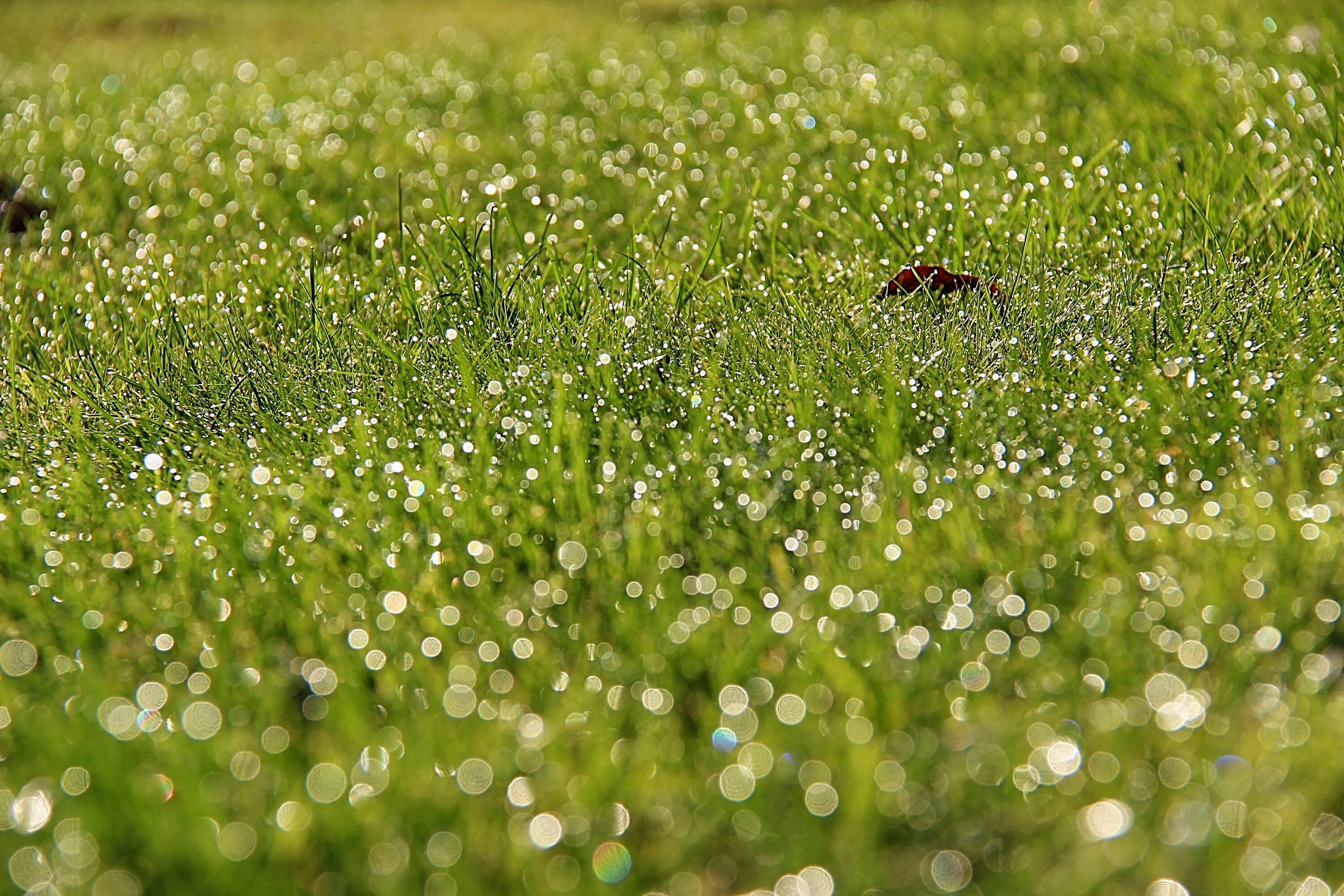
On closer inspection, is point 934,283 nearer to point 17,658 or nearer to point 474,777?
point 474,777

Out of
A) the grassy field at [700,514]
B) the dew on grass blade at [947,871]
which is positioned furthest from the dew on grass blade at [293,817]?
the dew on grass blade at [947,871]

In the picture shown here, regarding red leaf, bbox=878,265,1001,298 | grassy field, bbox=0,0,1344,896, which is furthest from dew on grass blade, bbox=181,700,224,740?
red leaf, bbox=878,265,1001,298

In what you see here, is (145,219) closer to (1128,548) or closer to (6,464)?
(6,464)

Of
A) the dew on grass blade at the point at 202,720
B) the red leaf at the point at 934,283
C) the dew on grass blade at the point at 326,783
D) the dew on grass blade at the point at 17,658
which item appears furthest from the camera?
the red leaf at the point at 934,283

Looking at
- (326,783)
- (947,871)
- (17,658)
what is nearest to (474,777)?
(326,783)

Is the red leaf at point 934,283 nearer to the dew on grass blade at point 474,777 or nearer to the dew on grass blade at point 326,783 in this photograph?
the dew on grass blade at point 474,777

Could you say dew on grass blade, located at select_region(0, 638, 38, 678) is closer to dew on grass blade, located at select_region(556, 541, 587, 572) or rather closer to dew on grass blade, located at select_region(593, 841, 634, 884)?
dew on grass blade, located at select_region(556, 541, 587, 572)

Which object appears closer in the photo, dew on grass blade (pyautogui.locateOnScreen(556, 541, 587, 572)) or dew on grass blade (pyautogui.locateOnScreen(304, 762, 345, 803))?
dew on grass blade (pyautogui.locateOnScreen(304, 762, 345, 803))

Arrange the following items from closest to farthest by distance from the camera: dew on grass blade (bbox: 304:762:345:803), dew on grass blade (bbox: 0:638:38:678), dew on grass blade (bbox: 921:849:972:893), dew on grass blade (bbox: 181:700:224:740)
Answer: dew on grass blade (bbox: 921:849:972:893) < dew on grass blade (bbox: 304:762:345:803) < dew on grass blade (bbox: 181:700:224:740) < dew on grass blade (bbox: 0:638:38:678)
